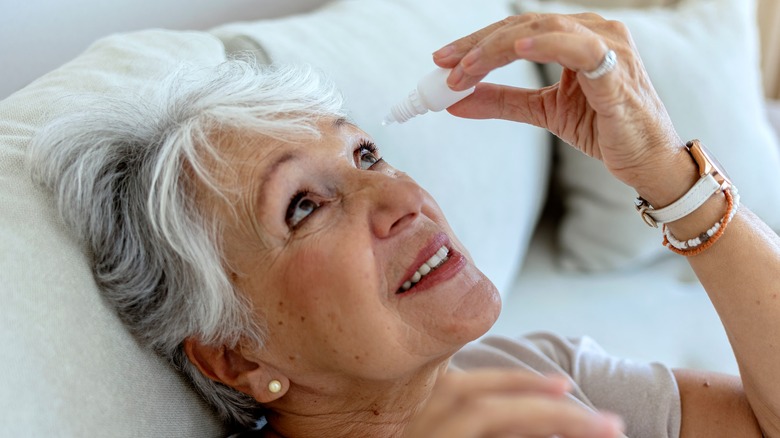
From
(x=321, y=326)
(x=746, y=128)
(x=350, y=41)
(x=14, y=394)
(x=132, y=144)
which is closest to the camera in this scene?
(x=14, y=394)

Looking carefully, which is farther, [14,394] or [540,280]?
[540,280]

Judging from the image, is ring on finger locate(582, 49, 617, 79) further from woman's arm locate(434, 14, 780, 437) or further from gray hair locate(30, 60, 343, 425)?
gray hair locate(30, 60, 343, 425)

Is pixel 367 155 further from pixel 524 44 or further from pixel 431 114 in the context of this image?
pixel 431 114

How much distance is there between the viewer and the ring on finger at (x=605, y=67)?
3.06ft

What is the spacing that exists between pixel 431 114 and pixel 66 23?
779 millimetres

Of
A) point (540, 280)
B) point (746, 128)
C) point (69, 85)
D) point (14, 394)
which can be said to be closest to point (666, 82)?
point (746, 128)

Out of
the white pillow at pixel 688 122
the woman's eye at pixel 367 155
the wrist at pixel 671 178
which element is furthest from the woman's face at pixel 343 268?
the white pillow at pixel 688 122

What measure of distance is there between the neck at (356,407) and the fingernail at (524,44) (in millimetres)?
457

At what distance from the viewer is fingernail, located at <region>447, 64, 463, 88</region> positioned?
100cm

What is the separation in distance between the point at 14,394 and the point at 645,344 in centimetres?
136

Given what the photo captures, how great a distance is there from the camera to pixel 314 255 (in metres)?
0.97

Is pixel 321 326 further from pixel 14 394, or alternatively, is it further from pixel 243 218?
pixel 14 394

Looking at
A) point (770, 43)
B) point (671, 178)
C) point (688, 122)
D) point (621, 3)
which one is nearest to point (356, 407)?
point (671, 178)

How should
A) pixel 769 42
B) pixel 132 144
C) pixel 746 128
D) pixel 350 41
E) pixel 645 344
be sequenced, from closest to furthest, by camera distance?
pixel 132 144 < pixel 350 41 < pixel 645 344 < pixel 746 128 < pixel 769 42
